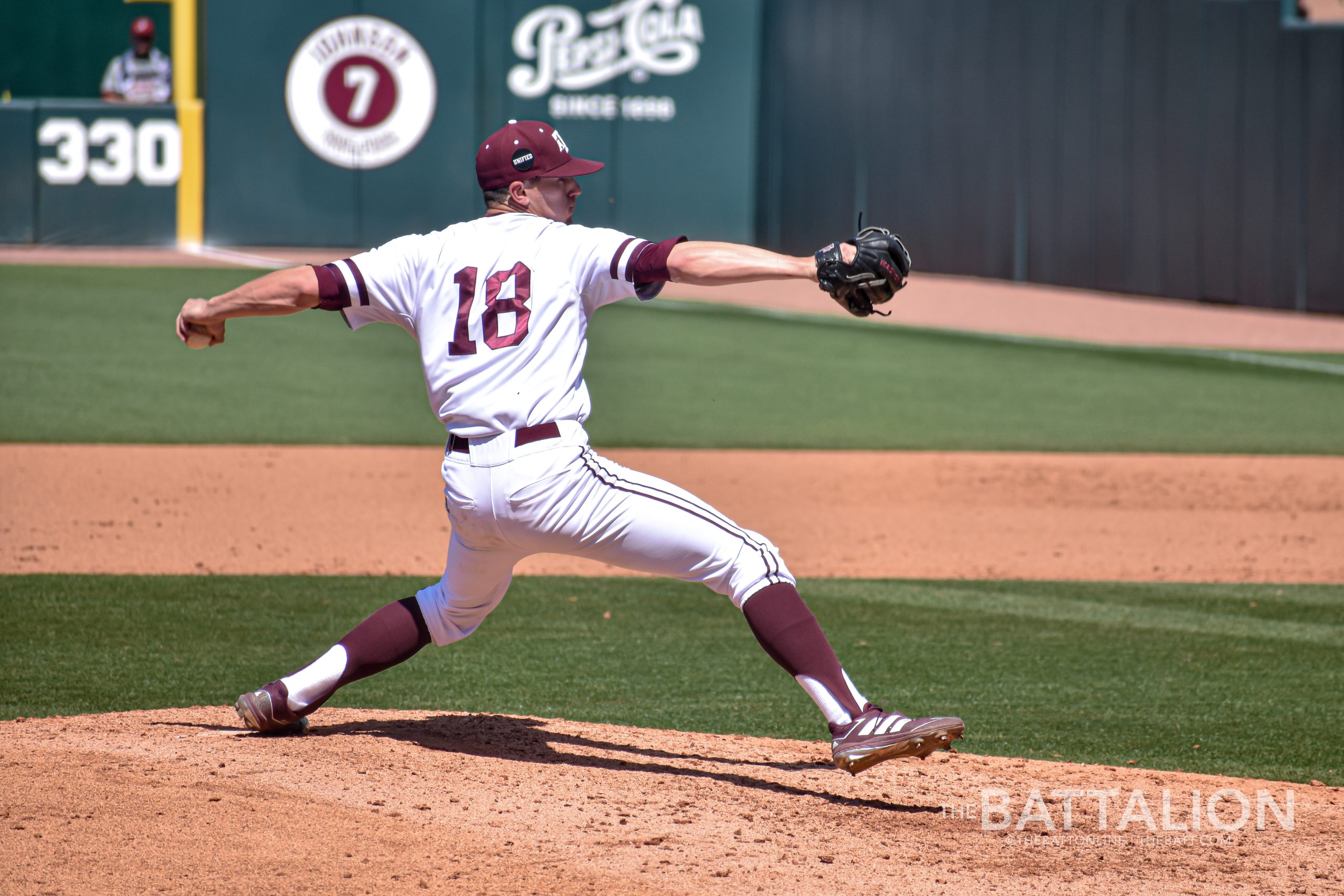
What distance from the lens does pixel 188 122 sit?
18078mm

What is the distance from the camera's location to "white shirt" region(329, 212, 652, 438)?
363 cm

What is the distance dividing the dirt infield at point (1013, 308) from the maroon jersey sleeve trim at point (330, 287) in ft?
39.2

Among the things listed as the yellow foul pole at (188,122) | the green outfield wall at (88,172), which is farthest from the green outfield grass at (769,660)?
the yellow foul pole at (188,122)

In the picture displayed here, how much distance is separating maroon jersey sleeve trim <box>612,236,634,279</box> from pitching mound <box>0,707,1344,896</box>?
1.25 m

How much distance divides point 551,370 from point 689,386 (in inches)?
346

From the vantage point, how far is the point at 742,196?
19.8 metres

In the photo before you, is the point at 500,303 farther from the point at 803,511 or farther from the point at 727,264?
the point at 803,511

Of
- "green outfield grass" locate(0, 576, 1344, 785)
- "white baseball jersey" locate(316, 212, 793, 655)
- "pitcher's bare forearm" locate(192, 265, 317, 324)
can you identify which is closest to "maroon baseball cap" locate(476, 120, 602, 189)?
"white baseball jersey" locate(316, 212, 793, 655)

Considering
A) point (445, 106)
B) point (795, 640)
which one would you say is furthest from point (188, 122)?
point (795, 640)

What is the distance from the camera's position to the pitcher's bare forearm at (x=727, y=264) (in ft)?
11.3

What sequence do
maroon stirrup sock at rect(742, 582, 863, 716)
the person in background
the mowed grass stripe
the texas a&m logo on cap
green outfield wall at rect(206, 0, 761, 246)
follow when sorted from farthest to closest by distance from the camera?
the texas a&m logo on cap → green outfield wall at rect(206, 0, 761, 246) → the person in background → the mowed grass stripe → maroon stirrup sock at rect(742, 582, 863, 716)

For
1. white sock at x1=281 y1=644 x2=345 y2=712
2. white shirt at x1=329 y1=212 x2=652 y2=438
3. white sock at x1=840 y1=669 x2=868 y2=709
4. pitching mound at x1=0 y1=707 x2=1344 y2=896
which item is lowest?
pitching mound at x1=0 y1=707 x2=1344 y2=896

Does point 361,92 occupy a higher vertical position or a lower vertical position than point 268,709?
higher

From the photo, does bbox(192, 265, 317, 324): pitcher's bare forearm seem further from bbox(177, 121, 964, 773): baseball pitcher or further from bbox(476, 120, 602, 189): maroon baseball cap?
bbox(476, 120, 602, 189): maroon baseball cap
